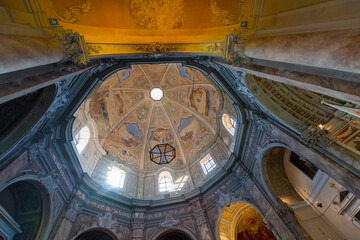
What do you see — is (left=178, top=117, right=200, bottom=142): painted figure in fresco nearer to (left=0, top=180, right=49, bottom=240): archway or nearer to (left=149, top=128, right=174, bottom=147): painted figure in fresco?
(left=149, top=128, right=174, bottom=147): painted figure in fresco

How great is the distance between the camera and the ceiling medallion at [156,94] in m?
18.5

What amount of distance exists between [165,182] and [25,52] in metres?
13.5

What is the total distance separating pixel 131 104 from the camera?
1783 centimetres

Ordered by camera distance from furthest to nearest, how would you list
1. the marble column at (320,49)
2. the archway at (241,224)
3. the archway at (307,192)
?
1. the archway at (241,224)
2. the archway at (307,192)
3. the marble column at (320,49)

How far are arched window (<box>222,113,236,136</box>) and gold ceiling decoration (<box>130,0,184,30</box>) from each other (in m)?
8.12

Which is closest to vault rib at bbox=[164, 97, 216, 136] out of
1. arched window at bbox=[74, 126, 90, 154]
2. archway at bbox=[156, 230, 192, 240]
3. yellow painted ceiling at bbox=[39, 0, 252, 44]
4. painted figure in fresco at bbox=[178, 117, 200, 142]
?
painted figure in fresco at bbox=[178, 117, 200, 142]

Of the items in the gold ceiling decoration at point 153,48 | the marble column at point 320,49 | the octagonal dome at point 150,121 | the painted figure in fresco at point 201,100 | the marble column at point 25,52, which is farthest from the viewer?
the painted figure in fresco at point 201,100

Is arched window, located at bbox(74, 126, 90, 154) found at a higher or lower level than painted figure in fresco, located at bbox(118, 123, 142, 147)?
lower

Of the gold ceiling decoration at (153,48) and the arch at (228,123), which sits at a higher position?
the arch at (228,123)

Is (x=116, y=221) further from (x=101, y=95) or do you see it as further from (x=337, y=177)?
(x=337, y=177)

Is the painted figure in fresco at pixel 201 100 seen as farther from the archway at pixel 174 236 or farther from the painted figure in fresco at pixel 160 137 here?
the archway at pixel 174 236

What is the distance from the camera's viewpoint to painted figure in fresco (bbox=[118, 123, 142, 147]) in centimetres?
1666

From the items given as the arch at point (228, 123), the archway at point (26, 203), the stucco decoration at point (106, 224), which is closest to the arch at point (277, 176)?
the arch at point (228, 123)

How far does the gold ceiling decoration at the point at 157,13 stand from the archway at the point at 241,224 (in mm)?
10378
